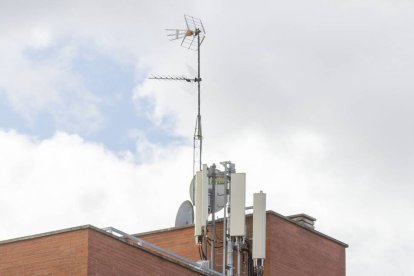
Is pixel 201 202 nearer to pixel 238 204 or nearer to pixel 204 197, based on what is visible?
pixel 204 197

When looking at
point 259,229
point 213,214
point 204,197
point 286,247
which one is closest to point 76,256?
point 204,197

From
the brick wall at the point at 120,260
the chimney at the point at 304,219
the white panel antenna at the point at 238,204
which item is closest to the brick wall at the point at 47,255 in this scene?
the brick wall at the point at 120,260

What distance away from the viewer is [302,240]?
3988cm

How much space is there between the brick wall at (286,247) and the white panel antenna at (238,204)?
118 cm

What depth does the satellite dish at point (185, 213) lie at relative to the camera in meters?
40.4

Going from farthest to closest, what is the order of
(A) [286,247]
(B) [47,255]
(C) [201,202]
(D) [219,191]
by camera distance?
(A) [286,247] → (D) [219,191] → (C) [201,202] → (B) [47,255]

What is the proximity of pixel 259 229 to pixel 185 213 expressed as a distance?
3.57 meters

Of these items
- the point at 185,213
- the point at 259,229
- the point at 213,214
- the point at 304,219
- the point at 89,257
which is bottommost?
the point at 89,257

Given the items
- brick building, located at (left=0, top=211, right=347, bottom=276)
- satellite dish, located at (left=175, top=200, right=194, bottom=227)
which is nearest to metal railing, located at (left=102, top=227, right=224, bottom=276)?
brick building, located at (left=0, top=211, right=347, bottom=276)

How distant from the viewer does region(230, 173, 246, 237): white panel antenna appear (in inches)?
1475

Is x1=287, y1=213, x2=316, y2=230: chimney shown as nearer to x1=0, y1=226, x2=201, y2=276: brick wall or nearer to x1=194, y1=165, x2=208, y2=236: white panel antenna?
x1=194, y1=165, x2=208, y2=236: white panel antenna

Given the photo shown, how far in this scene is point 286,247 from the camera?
39.1 m

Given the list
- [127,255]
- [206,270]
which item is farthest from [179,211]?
[127,255]

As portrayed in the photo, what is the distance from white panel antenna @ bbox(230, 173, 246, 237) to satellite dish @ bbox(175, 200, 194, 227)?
276 centimetres
